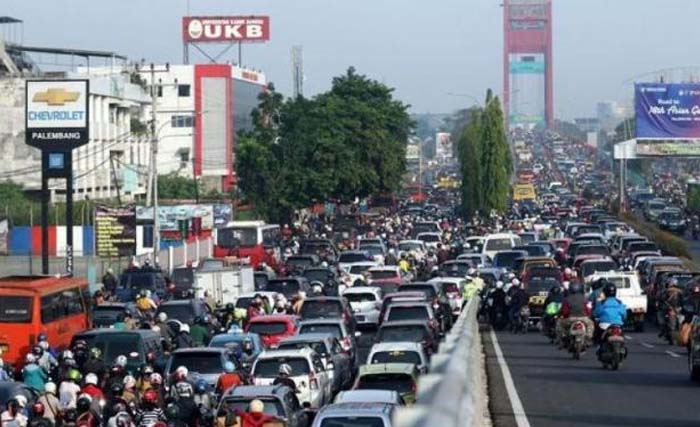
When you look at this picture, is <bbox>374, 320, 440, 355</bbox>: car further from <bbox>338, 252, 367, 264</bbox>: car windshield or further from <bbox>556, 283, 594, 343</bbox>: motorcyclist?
<bbox>338, 252, 367, 264</bbox>: car windshield

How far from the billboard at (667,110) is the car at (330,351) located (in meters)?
62.1

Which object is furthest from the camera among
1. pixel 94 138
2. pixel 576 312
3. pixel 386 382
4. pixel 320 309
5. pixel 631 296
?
pixel 94 138

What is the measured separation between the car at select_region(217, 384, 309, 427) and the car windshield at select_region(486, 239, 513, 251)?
42.0 metres

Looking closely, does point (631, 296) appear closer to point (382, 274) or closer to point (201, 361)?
point (382, 274)

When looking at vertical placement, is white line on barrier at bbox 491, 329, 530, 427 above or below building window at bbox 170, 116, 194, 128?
below

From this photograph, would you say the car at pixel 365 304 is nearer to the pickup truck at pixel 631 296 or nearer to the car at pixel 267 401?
the pickup truck at pixel 631 296

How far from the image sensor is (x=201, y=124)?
4877 inches

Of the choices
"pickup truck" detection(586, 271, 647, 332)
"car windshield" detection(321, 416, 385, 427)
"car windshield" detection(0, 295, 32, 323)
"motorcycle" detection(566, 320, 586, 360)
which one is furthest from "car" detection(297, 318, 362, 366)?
"car windshield" detection(321, 416, 385, 427)

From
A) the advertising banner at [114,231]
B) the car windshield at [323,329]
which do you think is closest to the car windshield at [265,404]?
the car windshield at [323,329]

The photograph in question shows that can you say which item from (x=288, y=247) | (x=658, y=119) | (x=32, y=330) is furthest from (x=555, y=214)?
(x=32, y=330)

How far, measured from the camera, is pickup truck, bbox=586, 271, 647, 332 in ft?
136

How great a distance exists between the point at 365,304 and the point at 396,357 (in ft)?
55.4

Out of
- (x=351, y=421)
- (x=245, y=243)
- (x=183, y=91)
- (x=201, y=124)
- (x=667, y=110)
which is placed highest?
(x=183, y=91)

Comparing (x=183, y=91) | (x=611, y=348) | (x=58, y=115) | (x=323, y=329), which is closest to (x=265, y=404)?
(x=611, y=348)
